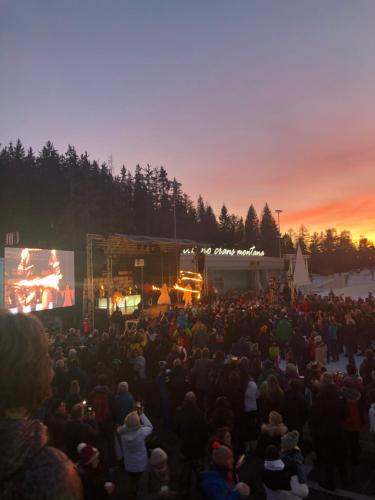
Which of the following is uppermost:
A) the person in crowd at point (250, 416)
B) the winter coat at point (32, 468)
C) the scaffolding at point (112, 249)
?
the scaffolding at point (112, 249)

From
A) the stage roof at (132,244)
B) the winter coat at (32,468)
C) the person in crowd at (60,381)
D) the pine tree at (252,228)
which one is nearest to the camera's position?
the winter coat at (32,468)

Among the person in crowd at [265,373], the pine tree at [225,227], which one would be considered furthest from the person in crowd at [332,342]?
the pine tree at [225,227]

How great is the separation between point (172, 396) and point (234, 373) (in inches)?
58.5

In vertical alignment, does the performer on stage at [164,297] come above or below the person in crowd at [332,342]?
above

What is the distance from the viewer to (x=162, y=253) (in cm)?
2702

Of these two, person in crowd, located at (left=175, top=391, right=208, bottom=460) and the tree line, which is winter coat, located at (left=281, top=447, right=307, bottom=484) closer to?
person in crowd, located at (left=175, top=391, right=208, bottom=460)

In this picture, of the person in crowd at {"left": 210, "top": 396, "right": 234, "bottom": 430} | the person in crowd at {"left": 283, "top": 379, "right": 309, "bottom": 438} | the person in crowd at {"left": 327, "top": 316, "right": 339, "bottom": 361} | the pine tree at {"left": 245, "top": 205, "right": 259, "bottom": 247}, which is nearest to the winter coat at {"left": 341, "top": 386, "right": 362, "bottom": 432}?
the person in crowd at {"left": 283, "top": 379, "right": 309, "bottom": 438}

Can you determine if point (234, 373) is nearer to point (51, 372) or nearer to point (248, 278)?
point (51, 372)

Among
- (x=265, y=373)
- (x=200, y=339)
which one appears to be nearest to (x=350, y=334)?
(x=200, y=339)

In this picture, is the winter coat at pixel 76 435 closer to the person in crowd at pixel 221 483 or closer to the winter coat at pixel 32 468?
the person in crowd at pixel 221 483

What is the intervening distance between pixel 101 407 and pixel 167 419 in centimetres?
232

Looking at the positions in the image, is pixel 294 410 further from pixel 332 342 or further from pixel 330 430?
pixel 332 342

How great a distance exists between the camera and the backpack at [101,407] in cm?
625

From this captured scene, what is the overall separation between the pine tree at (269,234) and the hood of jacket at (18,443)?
87143mm
